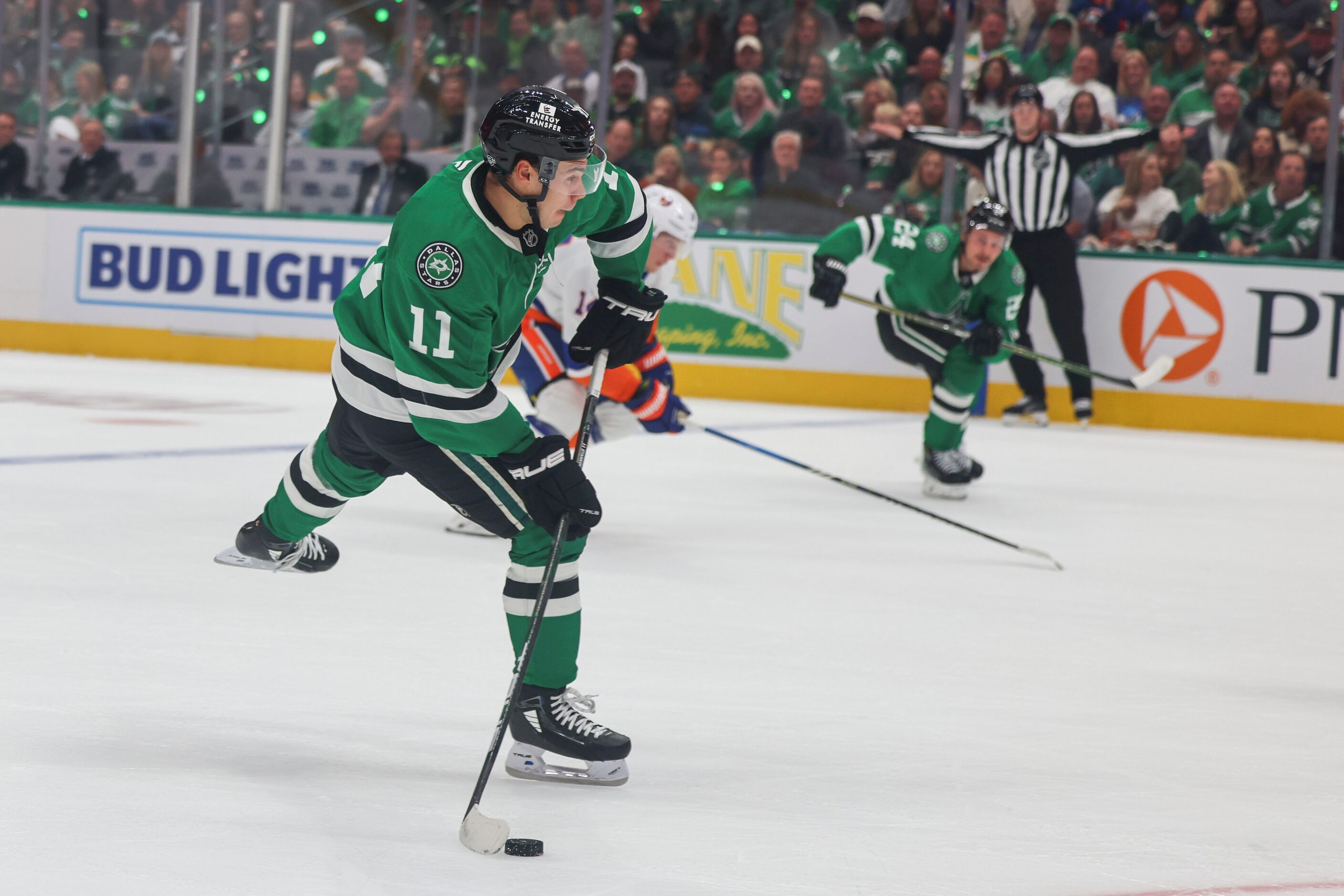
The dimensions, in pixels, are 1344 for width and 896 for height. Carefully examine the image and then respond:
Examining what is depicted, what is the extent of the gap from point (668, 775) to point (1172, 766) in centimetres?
80

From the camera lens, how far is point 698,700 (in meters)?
2.71

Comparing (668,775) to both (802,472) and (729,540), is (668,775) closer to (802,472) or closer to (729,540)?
(729,540)

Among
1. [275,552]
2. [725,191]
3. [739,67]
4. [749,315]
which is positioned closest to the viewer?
[275,552]

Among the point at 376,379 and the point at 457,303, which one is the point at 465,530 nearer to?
the point at 376,379

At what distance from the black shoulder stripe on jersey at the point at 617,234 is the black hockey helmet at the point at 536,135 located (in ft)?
1.57

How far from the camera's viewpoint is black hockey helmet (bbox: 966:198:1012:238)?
18.6ft

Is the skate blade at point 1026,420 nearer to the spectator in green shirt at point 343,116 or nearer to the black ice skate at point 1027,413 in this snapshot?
the black ice skate at point 1027,413

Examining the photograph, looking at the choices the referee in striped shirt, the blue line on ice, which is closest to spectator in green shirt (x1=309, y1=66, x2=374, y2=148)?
the referee in striped shirt

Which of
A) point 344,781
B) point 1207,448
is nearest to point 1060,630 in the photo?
point 344,781

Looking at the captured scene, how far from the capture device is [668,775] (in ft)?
7.45

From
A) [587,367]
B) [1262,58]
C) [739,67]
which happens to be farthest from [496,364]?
[739,67]

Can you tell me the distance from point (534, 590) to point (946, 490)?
3.53 meters

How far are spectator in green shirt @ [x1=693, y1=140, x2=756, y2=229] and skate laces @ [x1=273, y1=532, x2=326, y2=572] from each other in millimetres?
6622

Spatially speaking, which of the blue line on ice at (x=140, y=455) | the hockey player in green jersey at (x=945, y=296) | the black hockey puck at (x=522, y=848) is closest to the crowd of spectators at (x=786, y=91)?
the hockey player in green jersey at (x=945, y=296)
